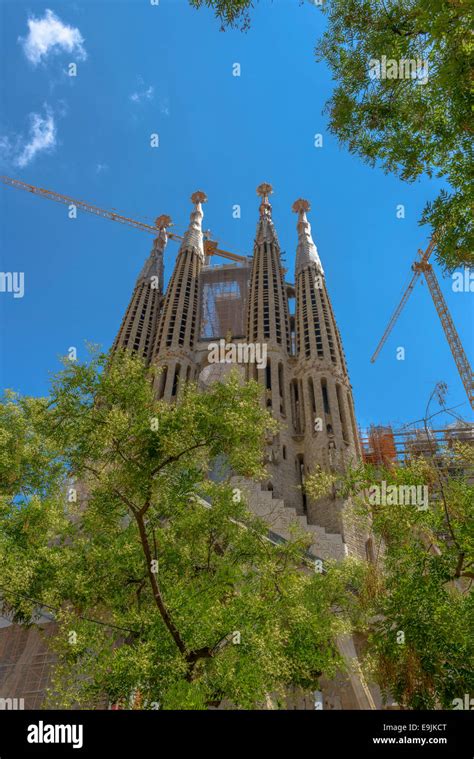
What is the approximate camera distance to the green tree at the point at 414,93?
7086 millimetres

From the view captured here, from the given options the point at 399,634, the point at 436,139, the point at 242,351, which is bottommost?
the point at 399,634

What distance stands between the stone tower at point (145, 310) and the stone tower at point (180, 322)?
8.57 ft

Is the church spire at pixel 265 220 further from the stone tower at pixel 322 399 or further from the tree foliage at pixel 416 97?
the tree foliage at pixel 416 97

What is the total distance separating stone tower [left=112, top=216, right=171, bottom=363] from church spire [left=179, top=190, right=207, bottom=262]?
190 inches

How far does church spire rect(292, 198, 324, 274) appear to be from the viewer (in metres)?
60.4

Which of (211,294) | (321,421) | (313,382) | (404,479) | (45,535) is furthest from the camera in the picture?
(211,294)

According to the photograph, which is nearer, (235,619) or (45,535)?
(235,619)

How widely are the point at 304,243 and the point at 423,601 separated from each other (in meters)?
59.0

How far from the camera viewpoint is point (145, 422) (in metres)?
10.3

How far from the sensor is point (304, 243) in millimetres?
63781
